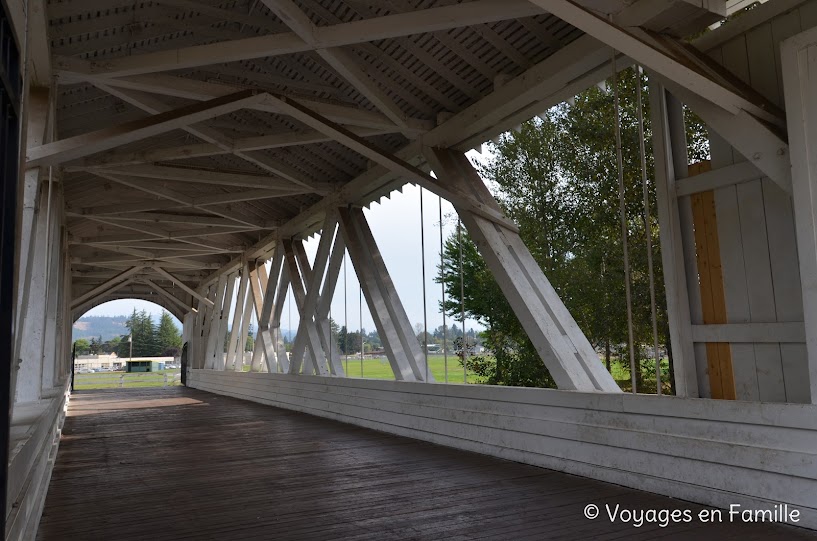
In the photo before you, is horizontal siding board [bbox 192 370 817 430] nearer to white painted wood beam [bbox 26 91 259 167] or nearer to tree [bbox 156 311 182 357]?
white painted wood beam [bbox 26 91 259 167]

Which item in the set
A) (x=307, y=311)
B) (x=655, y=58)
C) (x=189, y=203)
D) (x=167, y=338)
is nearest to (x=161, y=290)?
(x=189, y=203)

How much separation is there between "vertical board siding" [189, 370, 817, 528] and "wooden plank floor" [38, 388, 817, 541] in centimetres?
16

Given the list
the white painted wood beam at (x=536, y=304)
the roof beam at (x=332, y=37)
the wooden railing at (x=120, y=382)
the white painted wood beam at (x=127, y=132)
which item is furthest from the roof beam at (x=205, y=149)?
the wooden railing at (x=120, y=382)

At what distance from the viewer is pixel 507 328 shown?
8680 mm

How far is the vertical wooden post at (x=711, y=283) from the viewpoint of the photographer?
3867 millimetres

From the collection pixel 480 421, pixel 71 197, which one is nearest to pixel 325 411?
pixel 480 421

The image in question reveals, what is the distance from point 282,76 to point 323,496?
14.7 ft

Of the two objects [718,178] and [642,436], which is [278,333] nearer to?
[642,436]

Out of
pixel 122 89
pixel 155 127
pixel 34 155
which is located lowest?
pixel 34 155

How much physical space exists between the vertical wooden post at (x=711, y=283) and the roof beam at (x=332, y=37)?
1731mm

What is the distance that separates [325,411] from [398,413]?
2.38 metres

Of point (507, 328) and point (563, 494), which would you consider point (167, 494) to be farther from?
point (507, 328)

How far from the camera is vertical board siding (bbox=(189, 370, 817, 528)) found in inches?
131

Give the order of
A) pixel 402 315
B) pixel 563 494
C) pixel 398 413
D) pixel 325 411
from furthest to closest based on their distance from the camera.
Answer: pixel 325 411, pixel 402 315, pixel 398 413, pixel 563 494
